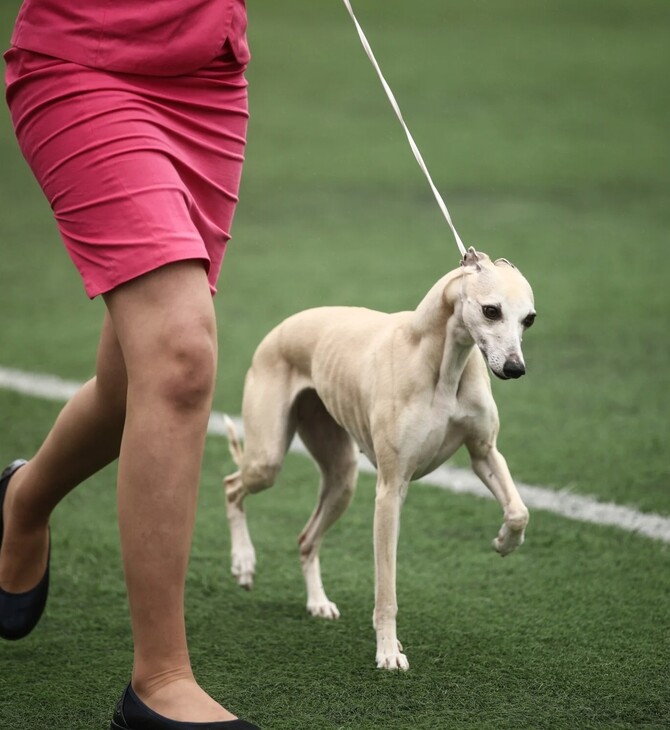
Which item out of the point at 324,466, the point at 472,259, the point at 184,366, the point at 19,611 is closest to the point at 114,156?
the point at 184,366

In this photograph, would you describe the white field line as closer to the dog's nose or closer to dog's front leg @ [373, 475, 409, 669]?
dog's front leg @ [373, 475, 409, 669]

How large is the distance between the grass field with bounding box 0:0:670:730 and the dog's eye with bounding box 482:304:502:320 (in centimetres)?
95

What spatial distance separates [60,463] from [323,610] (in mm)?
1039

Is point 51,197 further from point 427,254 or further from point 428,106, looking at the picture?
point 428,106

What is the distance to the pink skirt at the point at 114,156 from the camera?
2814 mm

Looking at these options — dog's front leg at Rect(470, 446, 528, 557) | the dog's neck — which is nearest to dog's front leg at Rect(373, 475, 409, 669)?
dog's front leg at Rect(470, 446, 528, 557)

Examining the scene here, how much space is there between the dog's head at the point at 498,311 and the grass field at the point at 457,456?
0.85 meters

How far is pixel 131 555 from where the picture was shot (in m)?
2.80

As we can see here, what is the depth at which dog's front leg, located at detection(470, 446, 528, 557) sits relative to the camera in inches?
141

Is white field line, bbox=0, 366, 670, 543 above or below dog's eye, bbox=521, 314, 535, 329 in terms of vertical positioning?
below

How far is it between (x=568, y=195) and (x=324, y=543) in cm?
785

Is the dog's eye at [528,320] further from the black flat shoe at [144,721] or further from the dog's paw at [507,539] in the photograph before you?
the black flat shoe at [144,721]

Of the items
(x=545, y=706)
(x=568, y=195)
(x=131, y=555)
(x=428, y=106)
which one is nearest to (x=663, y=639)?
(x=545, y=706)

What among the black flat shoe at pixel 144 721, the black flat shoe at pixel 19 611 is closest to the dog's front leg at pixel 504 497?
the black flat shoe at pixel 144 721
